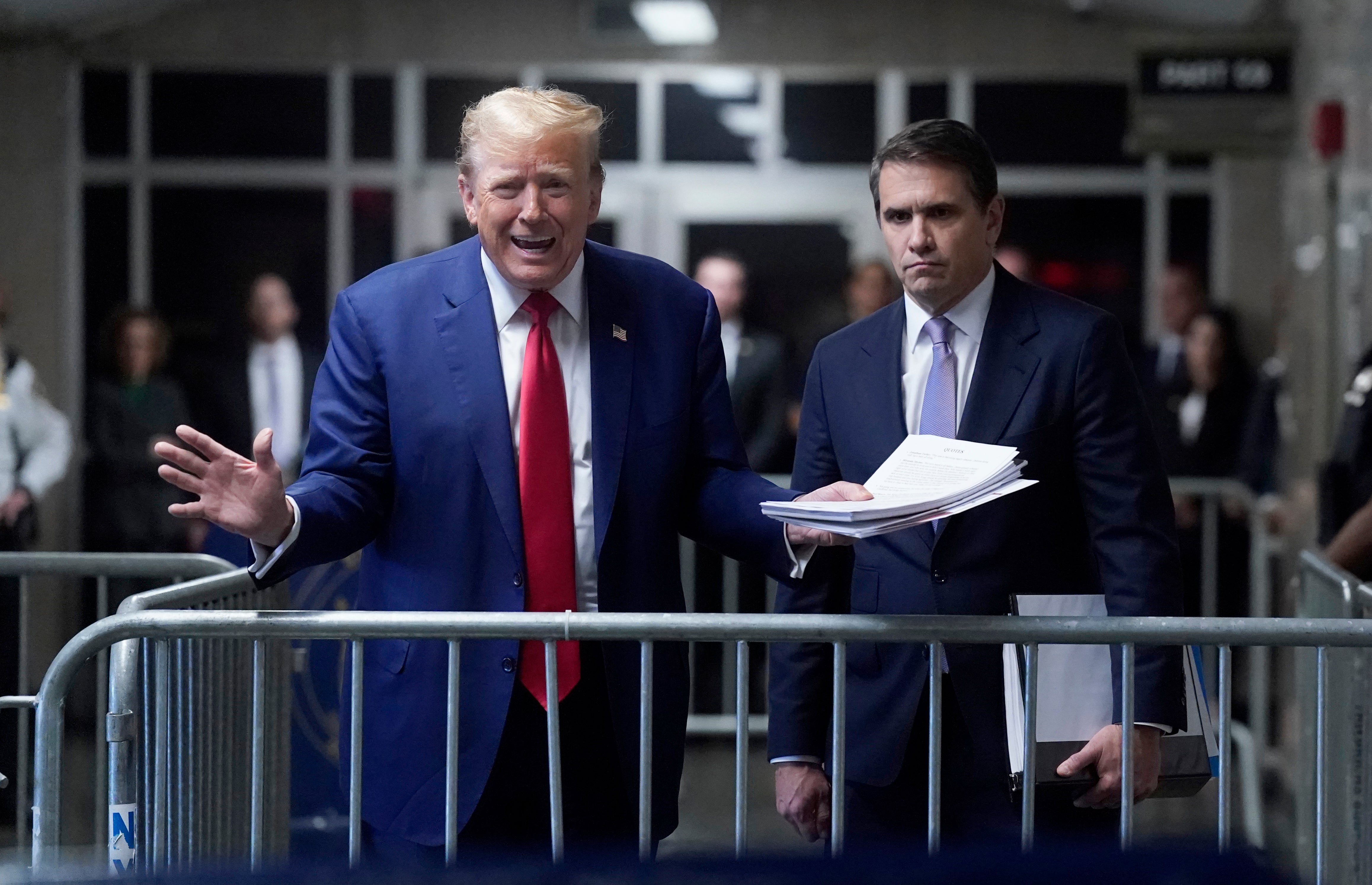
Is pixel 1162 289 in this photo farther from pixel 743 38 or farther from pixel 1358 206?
pixel 743 38

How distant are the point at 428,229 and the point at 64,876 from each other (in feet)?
31.8

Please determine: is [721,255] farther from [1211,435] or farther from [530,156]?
[530,156]

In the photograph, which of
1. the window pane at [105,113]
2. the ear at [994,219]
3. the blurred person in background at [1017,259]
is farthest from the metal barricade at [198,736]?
the window pane at [105,113]

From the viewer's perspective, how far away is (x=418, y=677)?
266 cm

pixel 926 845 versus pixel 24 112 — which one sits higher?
pixel 24 112

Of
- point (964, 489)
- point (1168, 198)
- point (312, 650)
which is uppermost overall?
point (1168, 198)

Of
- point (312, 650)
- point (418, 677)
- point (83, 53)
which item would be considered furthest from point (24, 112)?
point (418, 677)

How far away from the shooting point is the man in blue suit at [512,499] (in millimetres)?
2646

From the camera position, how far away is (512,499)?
104 inches

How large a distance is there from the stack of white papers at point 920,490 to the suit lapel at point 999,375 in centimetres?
21

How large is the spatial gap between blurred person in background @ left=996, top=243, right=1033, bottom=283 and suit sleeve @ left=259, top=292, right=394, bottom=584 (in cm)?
478

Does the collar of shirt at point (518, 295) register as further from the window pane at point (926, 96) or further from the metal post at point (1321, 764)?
the window pane at point (926, 96)

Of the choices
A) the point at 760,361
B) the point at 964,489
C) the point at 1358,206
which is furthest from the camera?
the point at 760,361

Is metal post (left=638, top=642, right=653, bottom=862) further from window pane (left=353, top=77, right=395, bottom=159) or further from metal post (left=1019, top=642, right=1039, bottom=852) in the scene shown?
window pane (left=353, top=77, right=395, bottom=159)
